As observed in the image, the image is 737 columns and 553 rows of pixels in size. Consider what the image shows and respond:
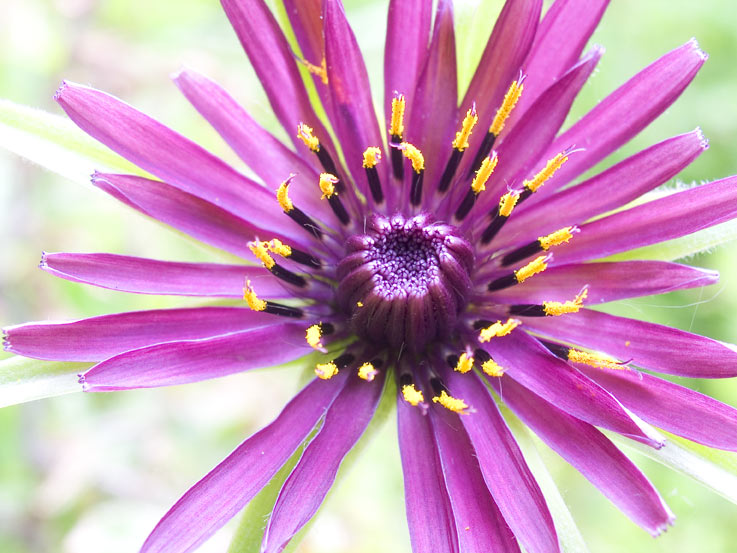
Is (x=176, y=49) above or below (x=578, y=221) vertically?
above

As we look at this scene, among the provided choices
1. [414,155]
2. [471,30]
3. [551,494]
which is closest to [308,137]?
[414,155]

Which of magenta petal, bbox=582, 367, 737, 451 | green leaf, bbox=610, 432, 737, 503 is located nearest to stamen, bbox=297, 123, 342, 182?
magenta petal, bbox=582, 367, 737, 451


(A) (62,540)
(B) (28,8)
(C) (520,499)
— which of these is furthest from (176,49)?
(C) (520,499)

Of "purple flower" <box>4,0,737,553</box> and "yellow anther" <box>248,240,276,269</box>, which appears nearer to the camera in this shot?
"purple flower" <box>4,0,737,553</box>

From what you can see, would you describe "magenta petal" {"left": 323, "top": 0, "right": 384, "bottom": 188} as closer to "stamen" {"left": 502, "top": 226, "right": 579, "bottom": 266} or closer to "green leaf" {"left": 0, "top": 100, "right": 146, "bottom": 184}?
"stamen" {"left": 502, "top": 226, "right": 579, "bottom": 266}

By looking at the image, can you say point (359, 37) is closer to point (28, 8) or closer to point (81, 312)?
point (28, 8)

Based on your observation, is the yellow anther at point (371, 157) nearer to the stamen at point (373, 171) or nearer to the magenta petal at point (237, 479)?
the stamen at point (373, 171)
